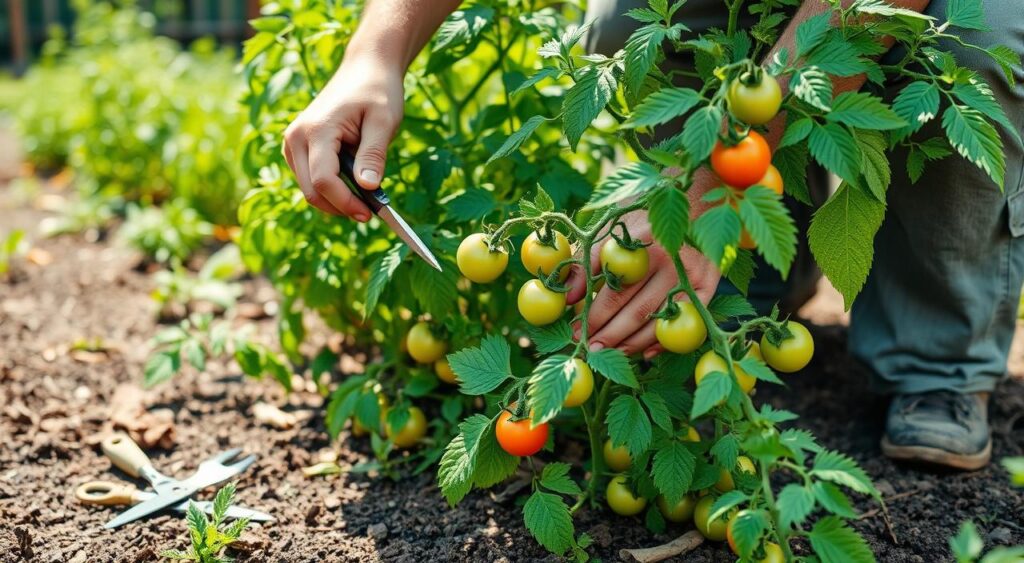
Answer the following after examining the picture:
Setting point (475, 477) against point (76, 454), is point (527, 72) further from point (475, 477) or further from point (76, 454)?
point (76, 454)

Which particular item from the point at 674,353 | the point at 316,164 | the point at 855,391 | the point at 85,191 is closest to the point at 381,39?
the point at 316,164

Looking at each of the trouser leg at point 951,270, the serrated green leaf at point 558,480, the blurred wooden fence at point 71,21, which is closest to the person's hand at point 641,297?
the serrated green leaf at point 558,480

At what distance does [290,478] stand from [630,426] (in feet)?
3.01

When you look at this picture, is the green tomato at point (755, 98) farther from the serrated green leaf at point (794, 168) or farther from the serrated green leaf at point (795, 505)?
the serrated green leaf at point (795, 505)

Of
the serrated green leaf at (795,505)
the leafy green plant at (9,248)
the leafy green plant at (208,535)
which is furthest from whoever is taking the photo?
the leafy green plant at (9,248)

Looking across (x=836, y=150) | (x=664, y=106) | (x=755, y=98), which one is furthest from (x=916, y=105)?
(x=664, y=106)

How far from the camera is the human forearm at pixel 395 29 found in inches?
69.6

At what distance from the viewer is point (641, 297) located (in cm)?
151

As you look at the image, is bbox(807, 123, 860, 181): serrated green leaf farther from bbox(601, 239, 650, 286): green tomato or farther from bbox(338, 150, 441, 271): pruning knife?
bbox(338, 150, 441, 271): pruning knife

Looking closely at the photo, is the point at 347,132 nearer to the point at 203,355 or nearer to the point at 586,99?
the point at 586,99

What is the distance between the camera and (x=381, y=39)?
177cm

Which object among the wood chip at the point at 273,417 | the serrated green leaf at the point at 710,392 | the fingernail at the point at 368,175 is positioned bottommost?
the wood chip at the point at 273,417

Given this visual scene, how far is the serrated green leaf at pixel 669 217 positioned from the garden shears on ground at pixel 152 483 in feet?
3.36

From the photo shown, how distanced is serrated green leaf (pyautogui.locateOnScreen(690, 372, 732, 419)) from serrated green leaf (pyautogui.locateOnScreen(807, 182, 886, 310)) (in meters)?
0.35
